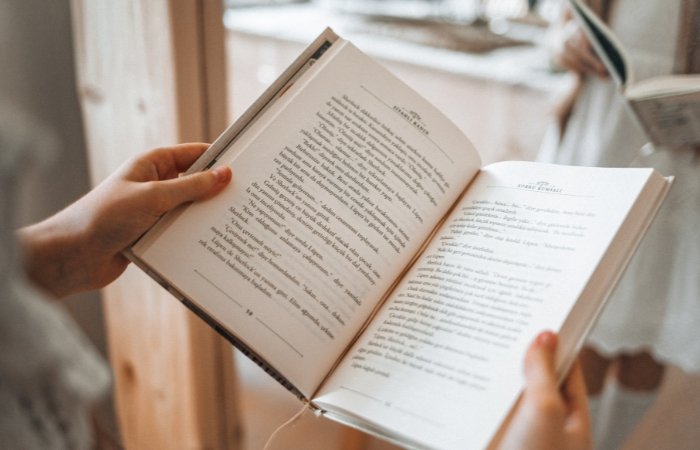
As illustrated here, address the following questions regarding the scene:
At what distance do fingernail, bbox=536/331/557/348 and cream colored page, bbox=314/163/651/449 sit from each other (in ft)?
0.04

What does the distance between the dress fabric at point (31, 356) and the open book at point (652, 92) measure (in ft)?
2.31

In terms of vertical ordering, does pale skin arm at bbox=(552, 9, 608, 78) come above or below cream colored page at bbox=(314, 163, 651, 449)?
above

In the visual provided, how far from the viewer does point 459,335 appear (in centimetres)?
48

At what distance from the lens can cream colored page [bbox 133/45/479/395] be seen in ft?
1.67

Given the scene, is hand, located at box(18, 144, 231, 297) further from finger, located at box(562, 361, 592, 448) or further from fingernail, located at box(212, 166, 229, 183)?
finger, located at box(562, 361, 592, 448)

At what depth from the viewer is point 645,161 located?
35.5 inches

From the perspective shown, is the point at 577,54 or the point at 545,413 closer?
the point at 545,413

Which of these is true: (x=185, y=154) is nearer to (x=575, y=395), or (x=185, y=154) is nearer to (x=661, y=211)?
(x=575, y=395)

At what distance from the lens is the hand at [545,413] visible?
0.40 m

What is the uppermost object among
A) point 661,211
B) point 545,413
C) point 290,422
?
point 661,211

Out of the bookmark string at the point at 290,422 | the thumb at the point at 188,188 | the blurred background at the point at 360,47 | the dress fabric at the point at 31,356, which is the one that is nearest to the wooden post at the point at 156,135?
the blurred background at the point at 360,47

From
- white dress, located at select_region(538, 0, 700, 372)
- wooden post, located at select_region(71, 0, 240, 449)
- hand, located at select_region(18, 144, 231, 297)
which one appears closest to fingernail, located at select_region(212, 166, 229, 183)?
hand, located at select_region(18, 144, 231, 297)

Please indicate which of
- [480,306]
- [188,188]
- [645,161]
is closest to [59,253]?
[188,188]

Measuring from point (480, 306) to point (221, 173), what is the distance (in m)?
0.24
